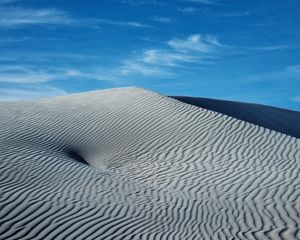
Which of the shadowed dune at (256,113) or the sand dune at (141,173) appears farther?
the shadowed dune at (256,113)

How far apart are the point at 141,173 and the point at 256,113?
1425cm

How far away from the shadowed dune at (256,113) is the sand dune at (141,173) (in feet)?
14.1

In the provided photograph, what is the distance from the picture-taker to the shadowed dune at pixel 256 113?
22.5m

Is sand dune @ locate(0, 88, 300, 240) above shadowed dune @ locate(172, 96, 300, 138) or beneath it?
beneath

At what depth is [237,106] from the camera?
25.2m

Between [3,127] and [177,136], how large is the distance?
18.4ft

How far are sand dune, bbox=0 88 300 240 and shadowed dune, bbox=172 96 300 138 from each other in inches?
170

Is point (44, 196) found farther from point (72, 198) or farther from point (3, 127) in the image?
point (3, 127)

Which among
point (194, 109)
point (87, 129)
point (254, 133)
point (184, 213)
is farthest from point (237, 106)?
point (184, 213)

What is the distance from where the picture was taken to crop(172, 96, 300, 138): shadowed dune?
73.8 feet

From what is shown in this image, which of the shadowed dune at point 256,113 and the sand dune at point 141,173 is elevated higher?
the shadowed dune at point 256,113

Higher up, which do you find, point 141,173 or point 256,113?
point 256,113

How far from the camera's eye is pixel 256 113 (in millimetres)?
24547

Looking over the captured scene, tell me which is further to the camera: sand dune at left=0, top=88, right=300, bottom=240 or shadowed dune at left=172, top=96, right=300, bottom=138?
shadowed dune at left=172, top=96, right=300, bottom=138
